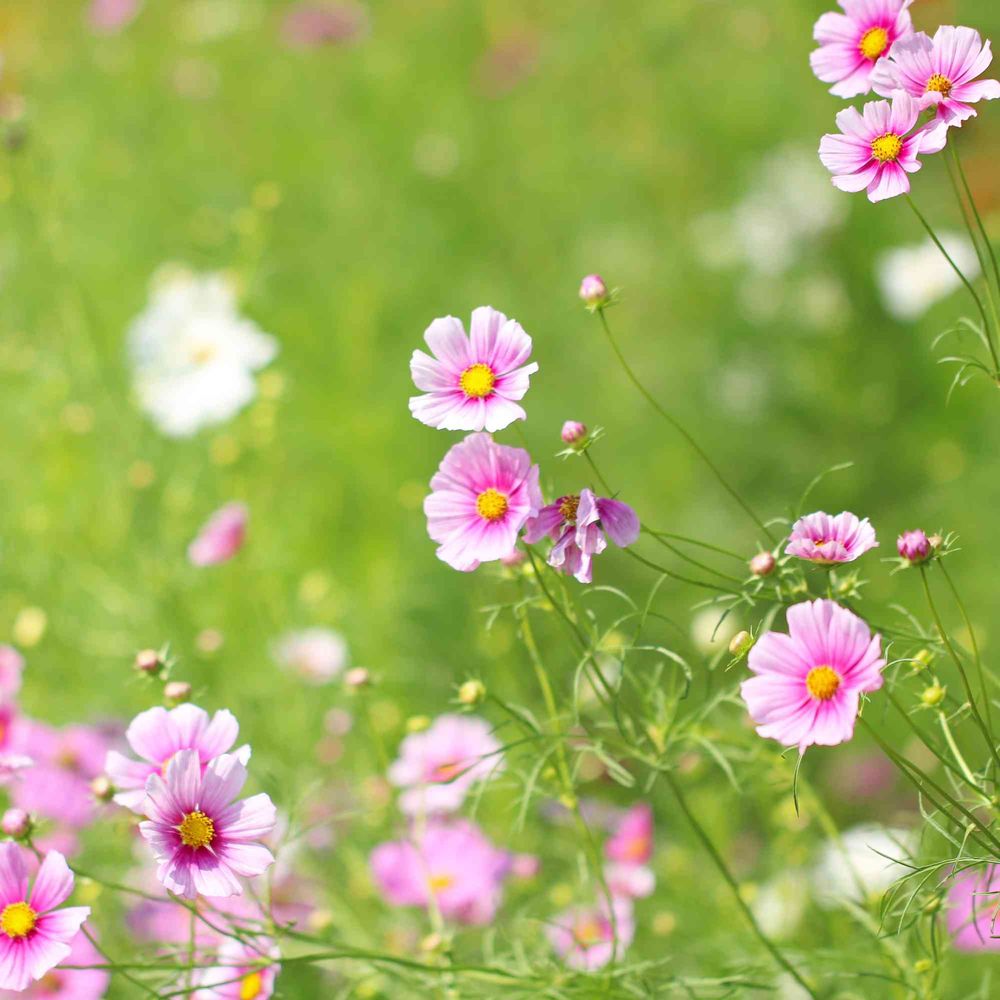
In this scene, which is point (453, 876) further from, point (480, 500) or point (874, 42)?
point (874, 42)

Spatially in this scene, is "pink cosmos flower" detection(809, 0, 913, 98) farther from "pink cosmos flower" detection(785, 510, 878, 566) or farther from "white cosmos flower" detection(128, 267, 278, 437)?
"white cosmos flower" detection(128, 267, 278, 437)

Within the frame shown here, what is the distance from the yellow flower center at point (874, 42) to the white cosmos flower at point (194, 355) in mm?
1091

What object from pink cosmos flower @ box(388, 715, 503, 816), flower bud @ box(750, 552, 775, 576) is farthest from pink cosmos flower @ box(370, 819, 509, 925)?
flower bud @ box(750, 552, 775, 576)

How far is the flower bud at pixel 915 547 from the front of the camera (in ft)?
2.22

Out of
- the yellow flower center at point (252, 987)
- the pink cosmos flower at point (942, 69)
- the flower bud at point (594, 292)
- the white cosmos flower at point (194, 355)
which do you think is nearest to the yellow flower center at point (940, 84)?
the pink cosmos flower at point (942, 69)

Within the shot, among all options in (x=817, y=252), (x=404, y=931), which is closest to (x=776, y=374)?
(x=817, y=252)

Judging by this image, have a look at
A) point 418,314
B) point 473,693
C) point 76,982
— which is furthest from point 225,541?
point 418,314

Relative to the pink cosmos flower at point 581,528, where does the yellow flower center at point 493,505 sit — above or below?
above

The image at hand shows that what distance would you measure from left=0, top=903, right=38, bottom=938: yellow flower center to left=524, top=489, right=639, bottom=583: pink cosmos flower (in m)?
0.35

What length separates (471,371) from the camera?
72 cm

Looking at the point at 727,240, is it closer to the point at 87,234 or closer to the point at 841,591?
the point at 87,234

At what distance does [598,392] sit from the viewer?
228 cm

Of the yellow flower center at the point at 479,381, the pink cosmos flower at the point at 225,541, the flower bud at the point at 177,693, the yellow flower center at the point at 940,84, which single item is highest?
the pink cosmos flower at the point at 225,541

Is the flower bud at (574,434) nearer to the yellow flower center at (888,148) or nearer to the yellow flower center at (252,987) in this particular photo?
the yellow flower center at (888,148)
